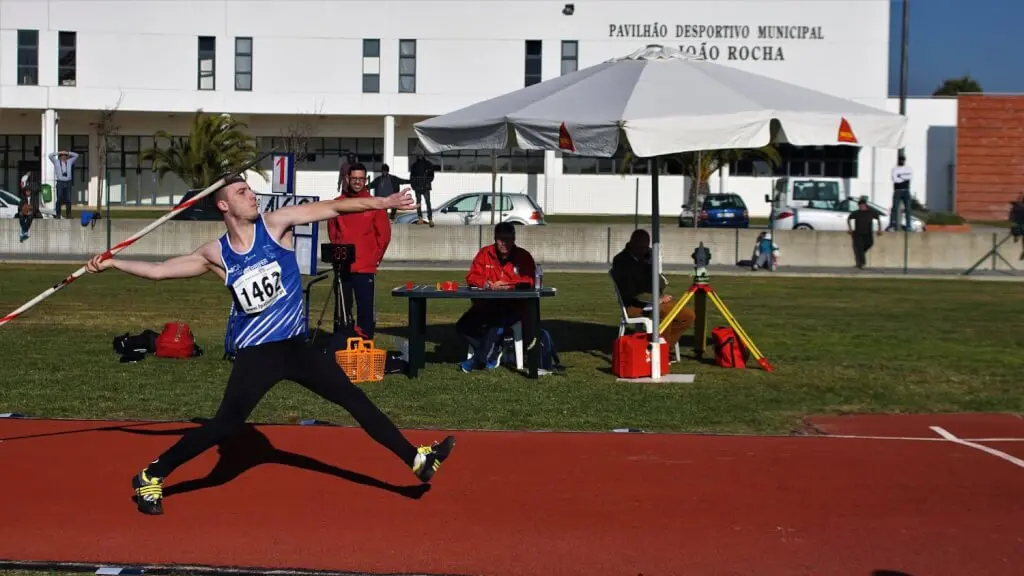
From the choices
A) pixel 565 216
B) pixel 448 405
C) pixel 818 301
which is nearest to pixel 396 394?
pixel 448 405

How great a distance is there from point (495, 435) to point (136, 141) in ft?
166

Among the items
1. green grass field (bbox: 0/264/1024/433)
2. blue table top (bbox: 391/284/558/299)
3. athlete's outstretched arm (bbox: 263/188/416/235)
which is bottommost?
green grass field (bbox: 0/264/1024/433)

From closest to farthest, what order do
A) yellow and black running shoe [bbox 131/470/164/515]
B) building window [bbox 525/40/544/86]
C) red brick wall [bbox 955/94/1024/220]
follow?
yellow and black running shoe [bbox 131/470/164/515]
building window [bbox 525/40/544/86]
red brick wall [bbox 955/94/1024/220]

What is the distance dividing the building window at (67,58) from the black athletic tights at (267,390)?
165 ft

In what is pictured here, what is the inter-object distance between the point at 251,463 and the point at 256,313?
188cm

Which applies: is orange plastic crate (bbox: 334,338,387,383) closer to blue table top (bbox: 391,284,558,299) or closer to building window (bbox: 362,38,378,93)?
blue table top (bbox: 391,284,558,299)

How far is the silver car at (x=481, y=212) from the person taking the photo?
3678cm

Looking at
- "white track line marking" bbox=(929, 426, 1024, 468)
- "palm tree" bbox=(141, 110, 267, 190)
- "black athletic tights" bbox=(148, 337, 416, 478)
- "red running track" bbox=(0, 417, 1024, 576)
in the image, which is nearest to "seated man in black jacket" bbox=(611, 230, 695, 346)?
"white track line marking" bbox=(929, 426, 1024, 468)

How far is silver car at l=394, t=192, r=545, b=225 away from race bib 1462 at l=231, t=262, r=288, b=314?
28.9 meters

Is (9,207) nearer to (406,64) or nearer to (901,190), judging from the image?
(406,64)

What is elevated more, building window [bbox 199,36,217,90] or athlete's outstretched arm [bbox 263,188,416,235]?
building window [bbox 199,36,217,90]

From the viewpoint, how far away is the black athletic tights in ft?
23.1

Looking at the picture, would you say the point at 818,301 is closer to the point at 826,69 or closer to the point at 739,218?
the point at 739,218

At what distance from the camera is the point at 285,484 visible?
314 inches
